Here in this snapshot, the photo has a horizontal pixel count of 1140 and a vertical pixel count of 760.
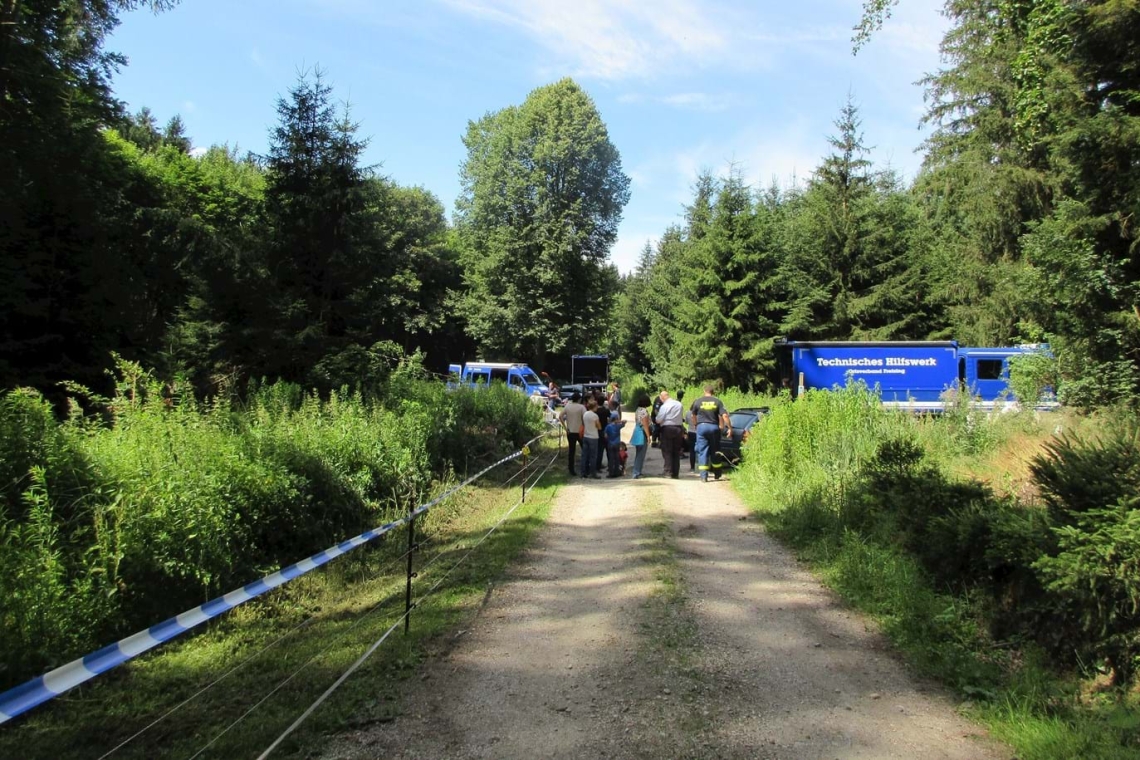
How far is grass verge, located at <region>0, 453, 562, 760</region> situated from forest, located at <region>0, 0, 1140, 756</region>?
0.41 meters

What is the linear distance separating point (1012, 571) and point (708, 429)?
886 centimetres

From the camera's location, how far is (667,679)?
189 inches

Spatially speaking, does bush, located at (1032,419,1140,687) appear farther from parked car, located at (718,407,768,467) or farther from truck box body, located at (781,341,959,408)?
truck box body, located at (781,341,959,408)

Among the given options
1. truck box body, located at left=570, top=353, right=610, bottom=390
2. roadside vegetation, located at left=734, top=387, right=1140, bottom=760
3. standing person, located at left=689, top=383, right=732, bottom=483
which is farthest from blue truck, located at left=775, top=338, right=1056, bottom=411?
truck box body, located at left=570, top=353, right=610, bottom=390

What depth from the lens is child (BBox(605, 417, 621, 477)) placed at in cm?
1547

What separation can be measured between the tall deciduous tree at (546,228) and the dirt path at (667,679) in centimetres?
3738

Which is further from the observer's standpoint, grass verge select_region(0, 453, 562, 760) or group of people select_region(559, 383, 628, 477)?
group of people select_region(559, 383, 628, 477)

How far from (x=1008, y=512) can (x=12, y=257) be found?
19142mm

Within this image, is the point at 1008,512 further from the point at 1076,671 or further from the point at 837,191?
the point at 837,191

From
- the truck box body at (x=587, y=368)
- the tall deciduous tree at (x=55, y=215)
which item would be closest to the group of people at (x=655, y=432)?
the tall deciduous tree at (x=55, y=215)

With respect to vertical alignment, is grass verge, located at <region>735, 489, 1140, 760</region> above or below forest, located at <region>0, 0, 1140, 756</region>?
below

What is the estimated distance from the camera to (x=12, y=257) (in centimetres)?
1588

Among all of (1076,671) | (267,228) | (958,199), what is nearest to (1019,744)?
(1076,671)

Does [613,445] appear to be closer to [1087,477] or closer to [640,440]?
[640,440]
